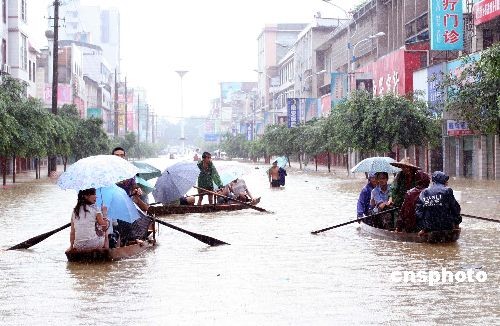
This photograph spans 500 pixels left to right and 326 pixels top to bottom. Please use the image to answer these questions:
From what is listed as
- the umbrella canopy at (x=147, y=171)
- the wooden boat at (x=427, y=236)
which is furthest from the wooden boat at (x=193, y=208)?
the wooden boat at (x=427, y=236)

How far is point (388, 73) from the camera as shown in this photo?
198ft

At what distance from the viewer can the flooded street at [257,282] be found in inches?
359

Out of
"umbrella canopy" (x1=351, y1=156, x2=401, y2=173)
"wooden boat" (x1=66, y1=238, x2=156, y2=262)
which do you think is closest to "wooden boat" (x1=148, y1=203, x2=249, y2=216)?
"umbrella canopy" (x1=351, y1=156, x2=401, y2=173)

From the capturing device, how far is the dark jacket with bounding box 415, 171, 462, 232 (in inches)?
583

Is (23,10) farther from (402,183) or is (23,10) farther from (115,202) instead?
(115,202)

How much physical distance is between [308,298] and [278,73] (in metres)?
145

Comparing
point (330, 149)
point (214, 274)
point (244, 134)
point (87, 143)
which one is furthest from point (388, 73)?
point (244, 134)

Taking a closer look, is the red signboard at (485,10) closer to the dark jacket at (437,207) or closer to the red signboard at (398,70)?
the red signboard at (398,70)

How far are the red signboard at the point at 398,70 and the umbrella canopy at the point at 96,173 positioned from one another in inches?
1618

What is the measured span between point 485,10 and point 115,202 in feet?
111

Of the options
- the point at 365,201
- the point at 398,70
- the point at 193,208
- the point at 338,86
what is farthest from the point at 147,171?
the point at 338,86

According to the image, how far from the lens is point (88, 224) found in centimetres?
1295

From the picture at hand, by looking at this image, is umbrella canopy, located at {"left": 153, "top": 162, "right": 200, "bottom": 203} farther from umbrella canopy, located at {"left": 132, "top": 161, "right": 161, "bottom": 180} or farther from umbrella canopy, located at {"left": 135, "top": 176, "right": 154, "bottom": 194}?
umbrella canopy, located at {"left": 135, "top": 176, "right": 154, "bottom": 194}

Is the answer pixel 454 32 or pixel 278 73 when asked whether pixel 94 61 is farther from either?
pixel 454 32
